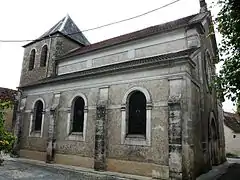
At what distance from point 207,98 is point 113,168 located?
7.24m

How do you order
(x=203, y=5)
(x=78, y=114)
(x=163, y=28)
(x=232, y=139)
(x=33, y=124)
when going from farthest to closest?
(x=232, y=139) → (x=33, y=124) → (x=203, y=5) → (x=163, y=28) → (x=78, y=114)

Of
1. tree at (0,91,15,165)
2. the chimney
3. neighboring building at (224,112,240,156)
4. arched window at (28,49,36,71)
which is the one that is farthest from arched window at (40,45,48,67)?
neighboring building at (224,112,240,156)

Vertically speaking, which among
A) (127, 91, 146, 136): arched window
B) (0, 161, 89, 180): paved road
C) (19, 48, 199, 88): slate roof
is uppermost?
(19, 48, 199, 88): slate roof

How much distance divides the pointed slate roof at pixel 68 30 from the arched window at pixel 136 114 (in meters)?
10.5

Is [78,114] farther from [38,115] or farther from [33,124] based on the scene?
[33,124]

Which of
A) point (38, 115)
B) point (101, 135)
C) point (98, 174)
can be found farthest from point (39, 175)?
point (38, 115)

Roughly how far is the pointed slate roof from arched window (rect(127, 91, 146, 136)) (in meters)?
10.5

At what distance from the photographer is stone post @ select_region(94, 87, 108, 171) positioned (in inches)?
417

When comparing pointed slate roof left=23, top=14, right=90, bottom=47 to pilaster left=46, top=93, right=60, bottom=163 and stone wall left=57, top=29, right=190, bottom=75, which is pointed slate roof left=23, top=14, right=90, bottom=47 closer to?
stone wall left=57, top=29, right=190, bottom=75

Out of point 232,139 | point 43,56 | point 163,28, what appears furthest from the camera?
point 232,139

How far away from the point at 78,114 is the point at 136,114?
4014 millimetres

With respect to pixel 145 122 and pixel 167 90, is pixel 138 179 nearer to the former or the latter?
Answer: pixel 145 122

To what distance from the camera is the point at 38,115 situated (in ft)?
50.0

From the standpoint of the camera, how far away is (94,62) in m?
15.5
